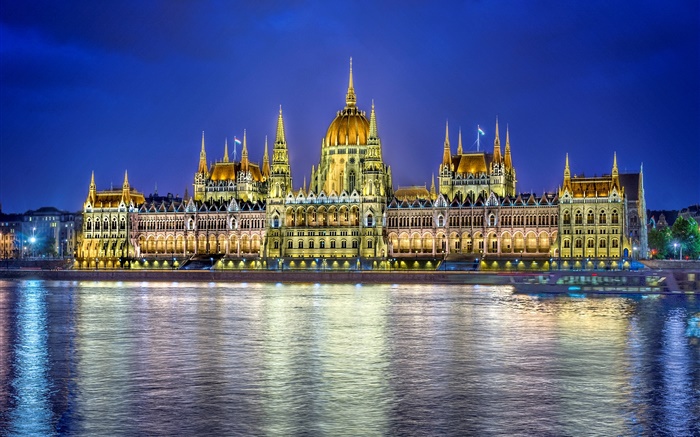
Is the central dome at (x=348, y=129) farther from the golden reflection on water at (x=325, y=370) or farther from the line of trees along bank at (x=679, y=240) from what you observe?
the golden reflection on water at (x=325, y=370)

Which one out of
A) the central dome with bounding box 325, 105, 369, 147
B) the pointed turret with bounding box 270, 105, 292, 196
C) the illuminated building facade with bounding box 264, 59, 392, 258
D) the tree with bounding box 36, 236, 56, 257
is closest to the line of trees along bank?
the illuminated building facade with bounding box 264, 59, 392, 258

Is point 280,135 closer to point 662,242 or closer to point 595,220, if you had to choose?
point 595,220

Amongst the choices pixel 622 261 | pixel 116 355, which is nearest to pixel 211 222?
pixel 622 261

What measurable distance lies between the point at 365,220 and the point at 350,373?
108 m

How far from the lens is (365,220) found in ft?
438

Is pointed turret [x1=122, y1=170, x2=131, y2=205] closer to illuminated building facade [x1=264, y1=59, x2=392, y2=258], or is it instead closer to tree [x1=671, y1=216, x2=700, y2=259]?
illuminated building facade [x1=264, y1=59, x2=392, y2=258]

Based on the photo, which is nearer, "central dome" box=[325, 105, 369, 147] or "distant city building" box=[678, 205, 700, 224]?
"central dome" box=[325, 105, 369, 147]

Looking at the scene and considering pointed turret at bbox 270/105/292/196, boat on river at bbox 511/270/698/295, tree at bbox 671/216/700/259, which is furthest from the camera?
pointed turret at bbox 270/105/292/196

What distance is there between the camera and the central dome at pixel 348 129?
148 metres

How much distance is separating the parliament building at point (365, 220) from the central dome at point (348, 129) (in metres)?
0.20

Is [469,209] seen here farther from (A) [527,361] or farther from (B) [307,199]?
(A) [527,361]

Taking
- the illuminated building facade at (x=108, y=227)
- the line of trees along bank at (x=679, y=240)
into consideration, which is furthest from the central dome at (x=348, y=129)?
the line of trees along bank at (x=679, y=240)

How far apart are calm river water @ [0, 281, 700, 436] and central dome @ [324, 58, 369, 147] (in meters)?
102

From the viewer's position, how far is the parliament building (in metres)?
126
